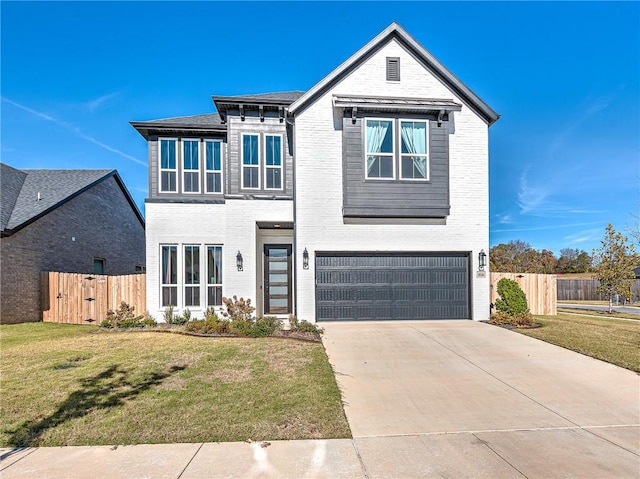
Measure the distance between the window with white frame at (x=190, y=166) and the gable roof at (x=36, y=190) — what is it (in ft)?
21.9

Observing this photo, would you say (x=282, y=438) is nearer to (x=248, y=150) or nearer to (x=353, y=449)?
(x=353, y=449)

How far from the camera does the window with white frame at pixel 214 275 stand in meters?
12.0

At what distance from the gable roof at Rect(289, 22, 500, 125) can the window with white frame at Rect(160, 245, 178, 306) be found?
622 centimetres

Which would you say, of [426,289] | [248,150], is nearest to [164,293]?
[248,150]

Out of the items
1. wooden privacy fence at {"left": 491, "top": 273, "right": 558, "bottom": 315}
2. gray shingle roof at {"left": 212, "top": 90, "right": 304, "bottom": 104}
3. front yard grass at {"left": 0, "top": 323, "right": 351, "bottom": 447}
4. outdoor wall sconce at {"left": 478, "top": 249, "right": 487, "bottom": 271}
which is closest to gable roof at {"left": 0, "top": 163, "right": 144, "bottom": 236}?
front yard grass at {"left": 0, "top": 323, "right": 351, "bottom": 447}

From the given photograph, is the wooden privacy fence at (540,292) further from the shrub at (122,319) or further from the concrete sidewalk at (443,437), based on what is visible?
the shrub at (122,319)

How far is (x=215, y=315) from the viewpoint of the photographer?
11.2 m

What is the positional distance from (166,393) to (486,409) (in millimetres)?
4701

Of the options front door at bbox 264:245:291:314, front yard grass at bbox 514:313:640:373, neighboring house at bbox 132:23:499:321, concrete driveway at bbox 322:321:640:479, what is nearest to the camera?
concrete driveway at bbox 322:321:640:479

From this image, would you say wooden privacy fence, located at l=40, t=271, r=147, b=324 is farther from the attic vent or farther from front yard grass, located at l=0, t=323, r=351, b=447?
the attic vent

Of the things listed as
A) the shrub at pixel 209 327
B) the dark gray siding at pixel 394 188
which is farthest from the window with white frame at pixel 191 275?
the dark gray siding at pixel 394 188

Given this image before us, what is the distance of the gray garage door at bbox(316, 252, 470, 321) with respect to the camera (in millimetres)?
11273

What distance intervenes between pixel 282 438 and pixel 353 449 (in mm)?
810

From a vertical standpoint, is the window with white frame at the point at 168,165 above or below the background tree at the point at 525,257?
above
